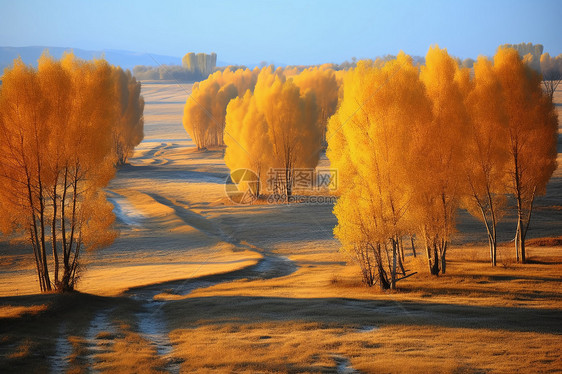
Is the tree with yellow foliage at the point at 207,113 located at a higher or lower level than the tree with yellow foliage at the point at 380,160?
higher

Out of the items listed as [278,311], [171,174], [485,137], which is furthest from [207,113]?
[278,311]

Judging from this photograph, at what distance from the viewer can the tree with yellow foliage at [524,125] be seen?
77.4ft

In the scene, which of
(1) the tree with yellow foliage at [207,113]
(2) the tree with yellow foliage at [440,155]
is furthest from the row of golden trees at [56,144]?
(1) the tree with yellow foliage at [207,113]

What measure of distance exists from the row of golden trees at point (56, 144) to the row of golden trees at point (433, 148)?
966 centimetres

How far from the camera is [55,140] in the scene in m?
18.2

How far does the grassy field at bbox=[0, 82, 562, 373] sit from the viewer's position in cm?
1120

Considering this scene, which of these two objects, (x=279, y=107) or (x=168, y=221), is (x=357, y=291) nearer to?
(x=168, y=221)

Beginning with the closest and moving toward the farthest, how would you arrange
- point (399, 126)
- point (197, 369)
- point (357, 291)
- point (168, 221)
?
1. point (197, 369)
2. point (399, 126)
3. point (357, 291)
4. point (168, 221)

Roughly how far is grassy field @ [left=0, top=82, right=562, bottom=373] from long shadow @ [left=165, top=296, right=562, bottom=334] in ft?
0.18

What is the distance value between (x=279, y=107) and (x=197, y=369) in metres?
39.8

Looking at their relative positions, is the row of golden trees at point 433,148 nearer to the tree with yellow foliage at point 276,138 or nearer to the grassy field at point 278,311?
the grassy field at point 278,311

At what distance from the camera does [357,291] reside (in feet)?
63.6

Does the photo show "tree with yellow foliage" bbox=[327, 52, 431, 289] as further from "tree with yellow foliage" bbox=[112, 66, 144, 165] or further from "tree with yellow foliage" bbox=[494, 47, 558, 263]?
"tree with yellow foliage" bbox=[112, 66, 144, 165]

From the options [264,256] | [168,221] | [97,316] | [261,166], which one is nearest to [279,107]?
[261,166]
